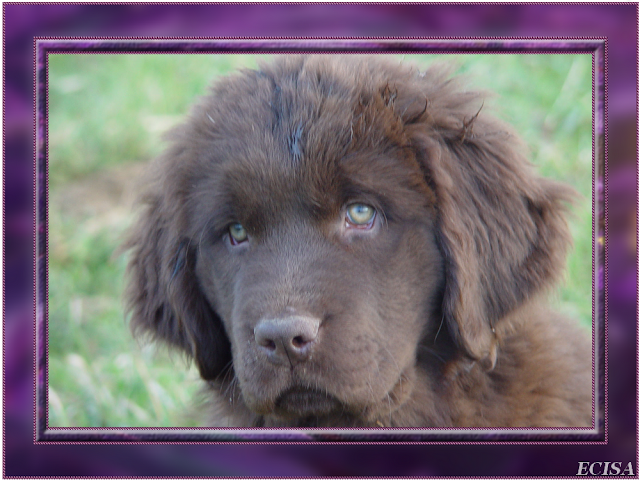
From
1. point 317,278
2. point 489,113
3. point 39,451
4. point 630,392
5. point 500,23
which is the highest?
point 500,23

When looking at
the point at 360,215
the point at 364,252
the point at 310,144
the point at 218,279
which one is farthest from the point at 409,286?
the point at 218,279

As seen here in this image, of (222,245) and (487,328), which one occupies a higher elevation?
(222,245)

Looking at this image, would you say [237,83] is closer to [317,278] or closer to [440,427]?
[317,278]

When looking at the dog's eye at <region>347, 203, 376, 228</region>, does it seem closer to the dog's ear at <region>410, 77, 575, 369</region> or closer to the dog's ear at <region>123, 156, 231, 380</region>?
the dog's ear at <region>410, 77, 575, 369</region>

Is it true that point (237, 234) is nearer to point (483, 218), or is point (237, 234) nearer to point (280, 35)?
point (280, 35)

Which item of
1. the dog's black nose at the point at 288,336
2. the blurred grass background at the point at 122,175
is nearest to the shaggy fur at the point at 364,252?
the dog's black nose at the point at 288,336

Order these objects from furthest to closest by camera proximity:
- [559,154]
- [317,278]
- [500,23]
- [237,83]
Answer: [559,154] < [237,83] < [500,23] < [317,278]

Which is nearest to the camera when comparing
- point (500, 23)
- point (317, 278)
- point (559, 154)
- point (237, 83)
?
point (317, 278)

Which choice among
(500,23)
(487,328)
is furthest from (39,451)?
(500,23)
